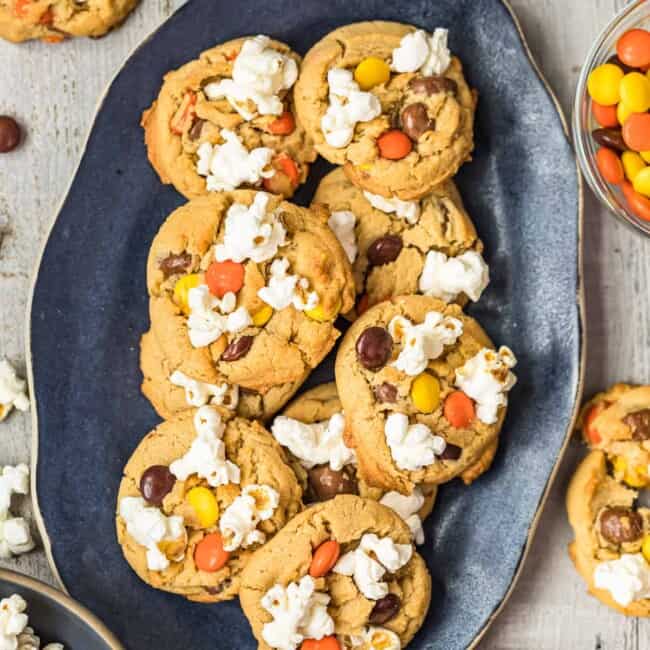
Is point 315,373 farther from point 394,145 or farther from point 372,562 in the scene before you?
point 394,145

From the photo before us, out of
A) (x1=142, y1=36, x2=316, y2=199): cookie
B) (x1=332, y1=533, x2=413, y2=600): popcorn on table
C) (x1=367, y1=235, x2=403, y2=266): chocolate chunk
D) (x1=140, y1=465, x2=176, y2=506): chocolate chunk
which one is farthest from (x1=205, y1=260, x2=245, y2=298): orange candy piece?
(x1=332, y1=533, x2=413, y2=600): popcorn on table

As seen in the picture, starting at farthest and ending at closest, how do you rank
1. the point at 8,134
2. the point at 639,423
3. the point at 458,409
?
1. the point at 8,134
2. the point at 639,423
3. the point at 458,409

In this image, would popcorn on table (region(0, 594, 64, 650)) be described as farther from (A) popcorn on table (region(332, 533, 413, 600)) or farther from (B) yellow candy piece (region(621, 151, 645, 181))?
(B) yellow candy piece (region(621, 151, 645, 181))

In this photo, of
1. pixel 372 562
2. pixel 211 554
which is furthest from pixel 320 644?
pixel 211 554

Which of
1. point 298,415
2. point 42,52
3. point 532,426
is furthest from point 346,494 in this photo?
point 42,52

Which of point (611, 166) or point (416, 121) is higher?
point (416, 121)

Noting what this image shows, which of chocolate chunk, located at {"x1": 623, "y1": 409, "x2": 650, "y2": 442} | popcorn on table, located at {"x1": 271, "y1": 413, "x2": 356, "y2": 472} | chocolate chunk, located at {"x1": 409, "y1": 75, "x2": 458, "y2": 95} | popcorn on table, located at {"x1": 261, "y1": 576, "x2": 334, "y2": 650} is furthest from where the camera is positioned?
chocolate chunk, located at {"x1": 623, "y1": 409, "x2": 650, "y2": 442}
